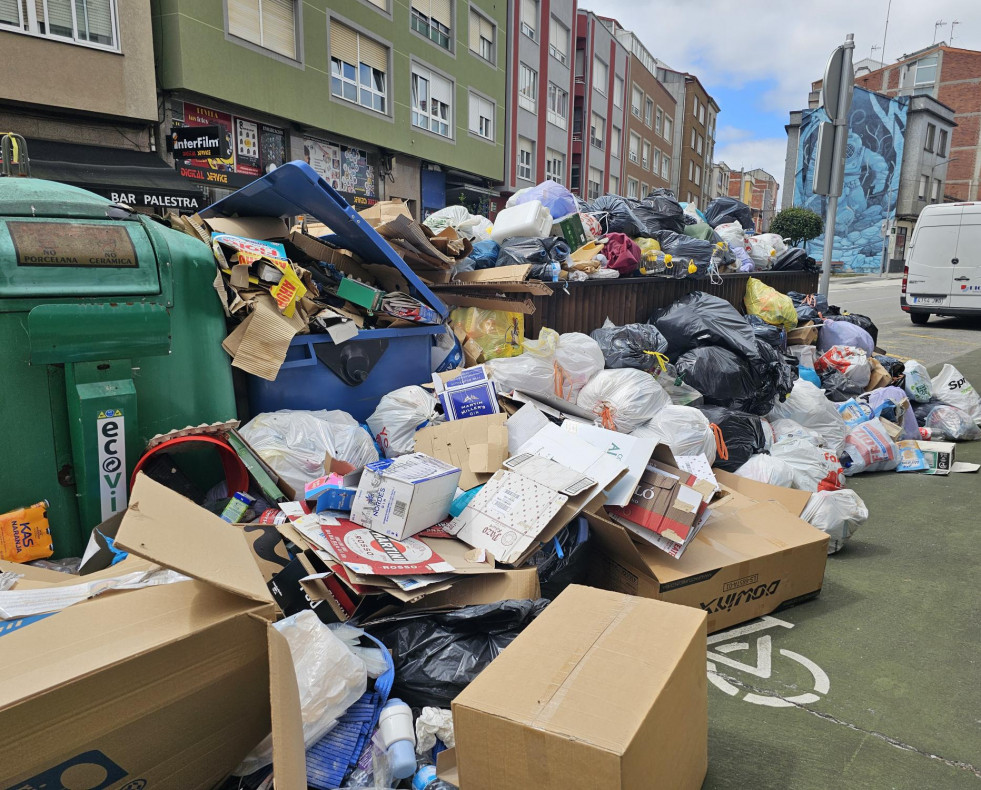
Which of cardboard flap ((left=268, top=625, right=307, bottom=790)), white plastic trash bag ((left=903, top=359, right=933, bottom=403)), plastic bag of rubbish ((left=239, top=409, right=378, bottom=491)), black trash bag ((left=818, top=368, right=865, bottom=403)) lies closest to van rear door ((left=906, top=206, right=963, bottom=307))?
white plastic trash bag ((left=903, top=359, right=933, bottom=403))

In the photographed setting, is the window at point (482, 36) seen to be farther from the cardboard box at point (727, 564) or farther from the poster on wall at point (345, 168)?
the cardboard box at point (727, 564)

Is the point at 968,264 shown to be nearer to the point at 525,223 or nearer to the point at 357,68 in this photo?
the point at 525,223

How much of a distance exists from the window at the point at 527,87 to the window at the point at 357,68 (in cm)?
766

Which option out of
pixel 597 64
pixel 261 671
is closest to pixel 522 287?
pixel 261 671

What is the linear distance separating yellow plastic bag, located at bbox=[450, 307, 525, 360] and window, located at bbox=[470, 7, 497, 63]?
50.2 ft

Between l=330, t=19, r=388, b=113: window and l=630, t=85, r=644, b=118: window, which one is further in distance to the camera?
l=630, t=85, r=644, b=118: window

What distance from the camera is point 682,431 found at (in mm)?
3338

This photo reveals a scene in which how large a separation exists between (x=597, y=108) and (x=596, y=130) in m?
0.84

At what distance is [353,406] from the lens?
314 cm

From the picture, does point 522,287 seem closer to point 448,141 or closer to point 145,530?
point 145,530

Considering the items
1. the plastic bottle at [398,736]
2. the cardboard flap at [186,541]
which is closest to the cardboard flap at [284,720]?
the cardboard flap at [186,541]

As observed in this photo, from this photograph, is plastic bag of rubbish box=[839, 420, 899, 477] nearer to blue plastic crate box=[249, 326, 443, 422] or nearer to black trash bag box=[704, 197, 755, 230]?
blue plastic crate box=[249, 326, 443, 422]

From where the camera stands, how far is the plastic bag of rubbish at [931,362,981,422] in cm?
529

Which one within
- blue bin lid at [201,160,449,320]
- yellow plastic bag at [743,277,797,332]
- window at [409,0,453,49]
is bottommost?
yellow plastic bag at [743,277,797,332]
